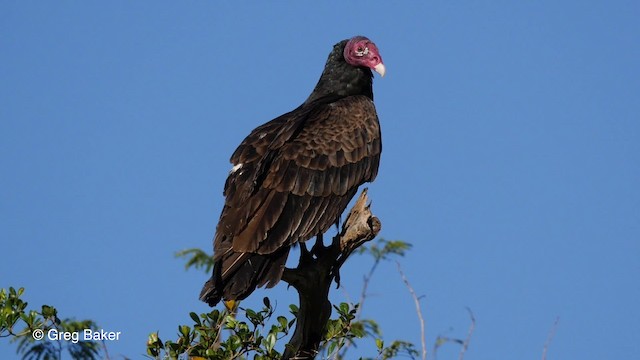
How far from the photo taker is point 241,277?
5898 millimetres

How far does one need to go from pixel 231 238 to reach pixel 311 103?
180 centimetres

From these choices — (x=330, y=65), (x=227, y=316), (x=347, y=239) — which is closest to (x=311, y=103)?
(x=330, y=65)

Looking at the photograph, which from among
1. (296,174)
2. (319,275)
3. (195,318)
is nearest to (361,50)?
(296,174)

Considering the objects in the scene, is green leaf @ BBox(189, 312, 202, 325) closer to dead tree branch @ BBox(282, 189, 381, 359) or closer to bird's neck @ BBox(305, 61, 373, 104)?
dead tree branch @ BBox(282, 189, 381, 359)

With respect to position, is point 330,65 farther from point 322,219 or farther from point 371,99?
point 322,219

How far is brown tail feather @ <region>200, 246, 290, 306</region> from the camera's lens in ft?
19.1

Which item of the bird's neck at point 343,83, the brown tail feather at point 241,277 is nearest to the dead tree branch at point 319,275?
the brown tail feather at point 241,277

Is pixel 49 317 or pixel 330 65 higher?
pixel 330 65

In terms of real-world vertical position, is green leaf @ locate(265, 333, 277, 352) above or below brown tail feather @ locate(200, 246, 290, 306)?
below

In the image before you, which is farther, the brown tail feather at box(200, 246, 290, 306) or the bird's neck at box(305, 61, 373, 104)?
the bird's neck at box(305, 61, 373, 104)

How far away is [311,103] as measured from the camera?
758cm

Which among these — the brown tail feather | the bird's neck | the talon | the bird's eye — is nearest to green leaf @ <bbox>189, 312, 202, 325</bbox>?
the brown tail feather

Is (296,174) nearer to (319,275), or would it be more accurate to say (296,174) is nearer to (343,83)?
(319,275)

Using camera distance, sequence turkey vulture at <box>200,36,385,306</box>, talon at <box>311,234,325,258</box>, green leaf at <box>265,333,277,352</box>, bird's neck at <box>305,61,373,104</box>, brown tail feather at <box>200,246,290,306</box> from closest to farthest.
Result: green leaf at <box>265,333,277,352</box> → brown tail feather at <box>200,246,290,306</box> → turkey vulture at <box>200,36,385,306</box> → talon at <box>311,234,325,258</box> → bird's neck at <box>305,61,373,104</box>
